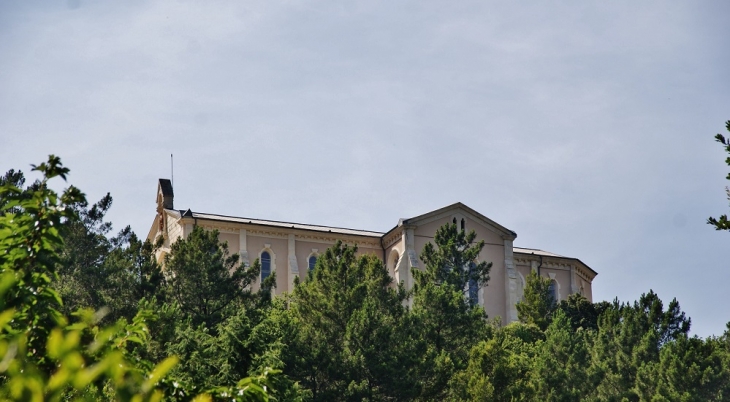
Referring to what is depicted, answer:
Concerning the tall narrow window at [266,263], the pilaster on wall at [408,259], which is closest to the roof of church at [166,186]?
the tall narrow window at [266,263]

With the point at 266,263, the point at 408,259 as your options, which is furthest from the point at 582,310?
the point at 266,263

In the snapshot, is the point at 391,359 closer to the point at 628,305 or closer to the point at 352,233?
the point at 628,305

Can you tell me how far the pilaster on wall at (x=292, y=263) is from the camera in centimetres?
6440

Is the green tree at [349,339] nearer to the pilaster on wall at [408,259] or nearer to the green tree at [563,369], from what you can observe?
the green tree at [563,369]

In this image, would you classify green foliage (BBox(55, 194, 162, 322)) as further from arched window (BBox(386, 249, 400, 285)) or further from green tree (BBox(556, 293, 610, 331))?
green tree (BBox(556, 293, 610, 331))

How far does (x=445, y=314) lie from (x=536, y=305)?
18.4 m

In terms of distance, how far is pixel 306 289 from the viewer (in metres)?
43.2

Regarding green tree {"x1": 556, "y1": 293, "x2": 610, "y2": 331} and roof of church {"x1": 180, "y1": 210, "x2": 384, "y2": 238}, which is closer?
roof of church {"x1": 180, "y1": 210, "x2": 384, "y2": 238}

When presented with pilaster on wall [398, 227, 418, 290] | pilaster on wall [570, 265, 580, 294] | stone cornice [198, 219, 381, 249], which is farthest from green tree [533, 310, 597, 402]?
pilaster on wall [570, 265, 580, 294]

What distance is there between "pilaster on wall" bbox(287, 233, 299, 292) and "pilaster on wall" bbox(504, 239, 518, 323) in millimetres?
13902

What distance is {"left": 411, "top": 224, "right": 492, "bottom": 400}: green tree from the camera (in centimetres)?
3891

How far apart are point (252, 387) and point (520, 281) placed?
205 feet

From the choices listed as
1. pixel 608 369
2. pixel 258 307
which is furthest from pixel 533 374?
pixel 258 307

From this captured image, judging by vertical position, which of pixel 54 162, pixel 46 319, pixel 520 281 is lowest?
pixel 46 319
